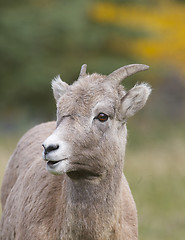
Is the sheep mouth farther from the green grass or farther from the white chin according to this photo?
the green grass

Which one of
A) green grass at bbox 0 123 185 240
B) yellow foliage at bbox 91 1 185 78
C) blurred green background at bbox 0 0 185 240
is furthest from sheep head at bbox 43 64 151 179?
yellow foliage at bbox 91 1 185 78

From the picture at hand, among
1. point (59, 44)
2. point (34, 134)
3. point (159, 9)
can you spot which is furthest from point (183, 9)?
point (34, 134)

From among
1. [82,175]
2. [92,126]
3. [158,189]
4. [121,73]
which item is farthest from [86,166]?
[158,189]

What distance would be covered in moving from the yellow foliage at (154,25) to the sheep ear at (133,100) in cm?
1969

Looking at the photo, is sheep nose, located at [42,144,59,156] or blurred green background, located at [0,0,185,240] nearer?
sheep nose, located at [42,144,59,156]

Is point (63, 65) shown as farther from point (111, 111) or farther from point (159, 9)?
point (111, 111)

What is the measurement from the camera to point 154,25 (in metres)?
26.7

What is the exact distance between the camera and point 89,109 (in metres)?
5.54

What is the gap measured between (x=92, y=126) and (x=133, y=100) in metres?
0.59

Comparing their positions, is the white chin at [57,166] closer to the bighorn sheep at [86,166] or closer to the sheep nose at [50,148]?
the bighorn sheep at [86,166]

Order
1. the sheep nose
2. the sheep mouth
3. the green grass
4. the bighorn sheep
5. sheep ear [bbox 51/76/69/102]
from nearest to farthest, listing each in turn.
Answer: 1. the sheep nose
2. the bighorn sheep
3. the sheep mouth
4. sheep ear [bbox 51/76/69/102]
5. the green grass

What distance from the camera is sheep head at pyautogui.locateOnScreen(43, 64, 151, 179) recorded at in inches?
210

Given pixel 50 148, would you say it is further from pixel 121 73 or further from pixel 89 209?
pixel 121 73

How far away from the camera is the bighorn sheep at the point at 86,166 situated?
5.45 m
